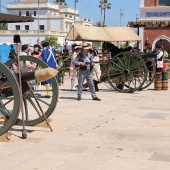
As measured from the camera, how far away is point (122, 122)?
1034 cm

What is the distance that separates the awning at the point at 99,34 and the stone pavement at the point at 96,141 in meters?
6.92

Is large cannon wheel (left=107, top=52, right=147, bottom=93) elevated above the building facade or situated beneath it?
situated beneath

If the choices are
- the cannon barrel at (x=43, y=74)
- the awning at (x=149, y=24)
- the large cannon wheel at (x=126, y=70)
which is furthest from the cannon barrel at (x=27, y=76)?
the awning at (x=149, y=24)

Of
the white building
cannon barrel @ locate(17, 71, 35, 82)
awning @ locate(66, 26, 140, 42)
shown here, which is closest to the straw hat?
cannon barrel @ locate(17, 71, 35, 82)

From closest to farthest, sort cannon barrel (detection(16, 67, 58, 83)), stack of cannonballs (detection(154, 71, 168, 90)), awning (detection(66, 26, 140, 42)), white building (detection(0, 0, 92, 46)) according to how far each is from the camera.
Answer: cannon barrel (detection(16, 67, 58, 83))
stack of cannonballs (detection(154, 71, 168, 90))
awning (detection(66, 26, 140, 42))
white building (detection(0, 0, 92, 46))

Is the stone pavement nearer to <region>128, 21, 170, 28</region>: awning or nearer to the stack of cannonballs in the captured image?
the stack of cannonballs

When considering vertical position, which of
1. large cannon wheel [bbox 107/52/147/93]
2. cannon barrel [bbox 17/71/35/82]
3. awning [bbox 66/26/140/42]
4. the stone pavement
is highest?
awning [bbox 66/26/140/42]

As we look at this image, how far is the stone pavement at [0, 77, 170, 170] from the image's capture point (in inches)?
272

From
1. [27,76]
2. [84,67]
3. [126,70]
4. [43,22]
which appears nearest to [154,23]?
[126,70]

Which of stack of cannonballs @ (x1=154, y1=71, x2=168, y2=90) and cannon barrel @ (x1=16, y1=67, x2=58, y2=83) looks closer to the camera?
cannon barrel @ (x1=16, y1=67, x2=58, y2=83)

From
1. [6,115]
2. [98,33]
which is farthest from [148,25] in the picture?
[6,115]

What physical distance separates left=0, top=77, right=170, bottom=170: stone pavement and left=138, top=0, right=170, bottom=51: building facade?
82.1 ft

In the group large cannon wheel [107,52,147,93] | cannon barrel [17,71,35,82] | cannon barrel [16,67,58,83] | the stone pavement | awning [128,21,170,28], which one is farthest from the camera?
awning [128,21,170,28]

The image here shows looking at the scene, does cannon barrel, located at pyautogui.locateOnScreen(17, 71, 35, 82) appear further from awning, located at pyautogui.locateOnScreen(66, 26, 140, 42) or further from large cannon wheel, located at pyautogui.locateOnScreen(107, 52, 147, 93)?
awning, located at pyautogui.locateOnScreen(66, 26, 140, 42)
